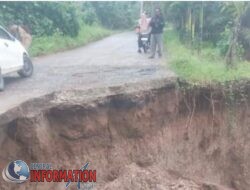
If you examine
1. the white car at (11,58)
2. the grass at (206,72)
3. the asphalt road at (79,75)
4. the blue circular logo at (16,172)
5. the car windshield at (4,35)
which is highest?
the car windshield at (4,35)

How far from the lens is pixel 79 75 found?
33.3ft

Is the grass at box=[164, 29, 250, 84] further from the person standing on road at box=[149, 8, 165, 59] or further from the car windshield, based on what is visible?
the car windshield

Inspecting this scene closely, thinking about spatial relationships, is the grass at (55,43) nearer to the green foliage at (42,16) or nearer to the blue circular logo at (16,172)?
the green foliage at (42,16)

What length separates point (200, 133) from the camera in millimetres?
8859

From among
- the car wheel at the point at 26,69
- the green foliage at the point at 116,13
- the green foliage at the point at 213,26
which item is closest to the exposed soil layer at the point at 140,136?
the car wheel at the point at 26,69

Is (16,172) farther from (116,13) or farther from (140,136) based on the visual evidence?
(116,13)

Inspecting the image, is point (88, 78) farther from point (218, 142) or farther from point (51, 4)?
point (51, 4)

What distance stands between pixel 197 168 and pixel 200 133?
2.40 ft

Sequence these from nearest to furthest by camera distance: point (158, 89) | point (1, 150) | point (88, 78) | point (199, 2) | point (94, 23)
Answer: point (1, 150), point (158, 89), point (88, 78), point (199, 2), point (94, 23)

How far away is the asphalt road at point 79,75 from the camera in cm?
834

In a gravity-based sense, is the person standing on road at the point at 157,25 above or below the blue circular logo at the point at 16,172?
above

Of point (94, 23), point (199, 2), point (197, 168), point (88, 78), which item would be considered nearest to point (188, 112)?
point (197, 168)

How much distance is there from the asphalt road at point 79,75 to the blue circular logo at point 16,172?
2.97 feet

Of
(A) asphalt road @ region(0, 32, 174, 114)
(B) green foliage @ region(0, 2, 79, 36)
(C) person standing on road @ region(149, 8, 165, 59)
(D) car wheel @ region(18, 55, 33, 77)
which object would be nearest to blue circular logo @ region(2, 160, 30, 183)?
(A) asphalt road @ region(0, 32, 174, 114)
